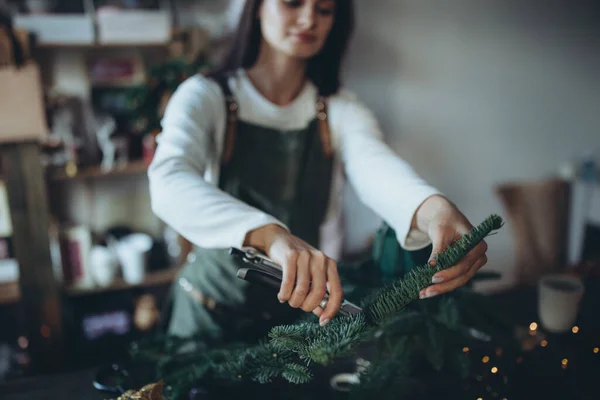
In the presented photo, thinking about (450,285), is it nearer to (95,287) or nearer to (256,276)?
(256,276)

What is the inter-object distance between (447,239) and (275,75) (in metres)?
0.66

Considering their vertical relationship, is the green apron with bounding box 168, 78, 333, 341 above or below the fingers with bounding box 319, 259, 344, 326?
below

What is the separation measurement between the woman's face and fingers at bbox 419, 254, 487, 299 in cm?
63

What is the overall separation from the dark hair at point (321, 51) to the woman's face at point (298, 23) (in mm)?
76

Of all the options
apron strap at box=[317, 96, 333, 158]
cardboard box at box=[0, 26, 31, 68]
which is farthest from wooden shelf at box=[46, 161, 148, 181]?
apron strap at box=[317, 96, 333, 158]

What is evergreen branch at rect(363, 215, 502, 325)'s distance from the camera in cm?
Answer: 58

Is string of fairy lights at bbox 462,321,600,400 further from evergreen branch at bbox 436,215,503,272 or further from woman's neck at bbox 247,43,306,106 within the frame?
woman's neck at bbox 247,43,306,106

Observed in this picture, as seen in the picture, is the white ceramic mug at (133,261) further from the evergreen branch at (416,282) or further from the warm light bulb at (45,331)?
the evergreen branch at (416,282)

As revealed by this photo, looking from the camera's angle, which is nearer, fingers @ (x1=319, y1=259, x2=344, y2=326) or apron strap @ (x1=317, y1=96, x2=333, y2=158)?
fingers @ (x1=319, y1=259, x2=344, y2=326)

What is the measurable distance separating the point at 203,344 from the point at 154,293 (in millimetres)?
1661

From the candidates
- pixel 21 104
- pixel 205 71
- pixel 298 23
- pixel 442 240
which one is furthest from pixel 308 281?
pixel 21 104

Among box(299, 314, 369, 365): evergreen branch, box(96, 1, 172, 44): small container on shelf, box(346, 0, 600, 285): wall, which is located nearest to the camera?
box(299, 314, 369, 365): evergreen branch

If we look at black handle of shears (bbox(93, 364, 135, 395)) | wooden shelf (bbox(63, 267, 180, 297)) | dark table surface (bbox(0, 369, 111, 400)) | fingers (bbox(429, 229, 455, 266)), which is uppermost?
fingers (bbox(429, 229, 455, 266))

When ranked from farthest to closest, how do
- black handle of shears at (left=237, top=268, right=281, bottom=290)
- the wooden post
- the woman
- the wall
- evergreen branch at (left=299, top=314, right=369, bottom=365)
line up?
the wall < the wooden post < the woman < black handle of shears at (left=237, top=268, right=281, bottom=290) < evergreen branch at (left=299, top=314, right=369, bottom=365)
